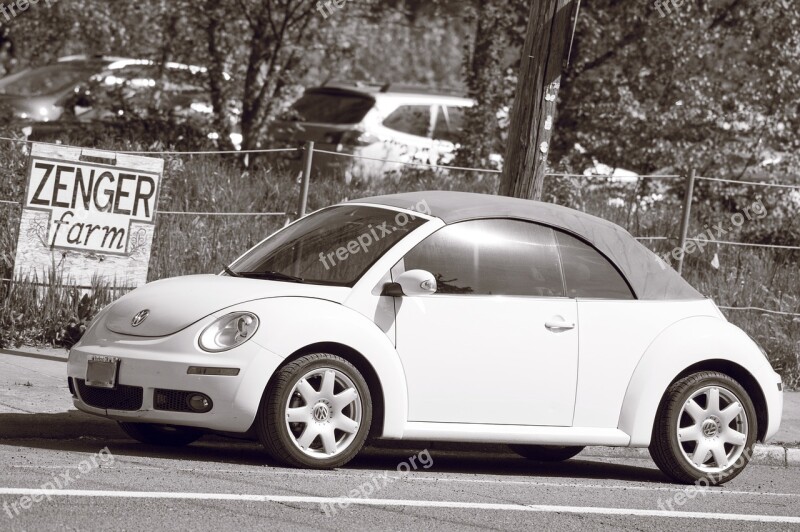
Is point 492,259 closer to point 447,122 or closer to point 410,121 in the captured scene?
point 410,121

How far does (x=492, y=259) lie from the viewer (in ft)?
25.3

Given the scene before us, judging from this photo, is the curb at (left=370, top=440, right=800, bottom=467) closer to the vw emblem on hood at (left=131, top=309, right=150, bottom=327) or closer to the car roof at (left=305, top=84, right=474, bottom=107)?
the vw emblem on hood at (left=131, top=309, right=150, bottom=327)

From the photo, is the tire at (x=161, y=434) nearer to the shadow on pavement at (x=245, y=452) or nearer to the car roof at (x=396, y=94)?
the shadow on pavement at (x=245, y=452)

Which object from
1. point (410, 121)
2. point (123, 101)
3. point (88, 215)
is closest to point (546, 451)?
point (88, 215)

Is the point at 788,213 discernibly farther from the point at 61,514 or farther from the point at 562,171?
the point at 61,514

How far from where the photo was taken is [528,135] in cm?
1061

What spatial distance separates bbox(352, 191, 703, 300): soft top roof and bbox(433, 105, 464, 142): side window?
31.8 feet

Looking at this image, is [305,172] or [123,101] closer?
[305,172]

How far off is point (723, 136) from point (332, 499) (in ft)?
35.2

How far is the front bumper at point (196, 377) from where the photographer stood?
6.89 meters

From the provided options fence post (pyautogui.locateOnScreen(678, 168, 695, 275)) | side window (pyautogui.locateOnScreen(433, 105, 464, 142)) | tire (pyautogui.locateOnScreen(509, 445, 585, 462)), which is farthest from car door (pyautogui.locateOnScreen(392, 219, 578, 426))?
side window (pyautogui.locateOnScreen(433, 105, 464, 142))

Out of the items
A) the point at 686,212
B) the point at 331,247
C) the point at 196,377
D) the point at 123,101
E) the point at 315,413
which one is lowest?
the point at 315,413

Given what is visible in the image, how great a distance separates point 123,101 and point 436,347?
28.9ft

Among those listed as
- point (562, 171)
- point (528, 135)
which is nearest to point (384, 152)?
point (562, 171)
